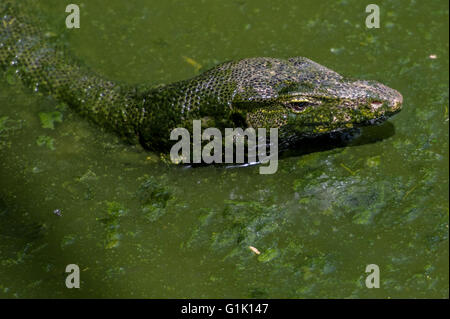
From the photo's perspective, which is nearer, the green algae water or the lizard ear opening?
the green algae water

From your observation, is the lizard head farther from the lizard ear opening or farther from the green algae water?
the green algae water

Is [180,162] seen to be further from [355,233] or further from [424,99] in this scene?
[424,99]

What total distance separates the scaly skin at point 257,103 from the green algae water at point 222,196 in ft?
0.85

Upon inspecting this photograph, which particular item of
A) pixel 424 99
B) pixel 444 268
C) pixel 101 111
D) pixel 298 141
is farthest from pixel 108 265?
pixel 424 99

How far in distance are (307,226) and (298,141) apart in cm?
81

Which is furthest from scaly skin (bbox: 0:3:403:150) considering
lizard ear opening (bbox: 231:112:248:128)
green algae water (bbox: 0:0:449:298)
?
green algae water (bbox: 0:0:449:298)

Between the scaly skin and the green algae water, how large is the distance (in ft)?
0.85

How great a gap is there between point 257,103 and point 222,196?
33.3 inches

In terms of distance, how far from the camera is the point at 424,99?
19.4ft

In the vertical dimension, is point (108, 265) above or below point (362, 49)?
below

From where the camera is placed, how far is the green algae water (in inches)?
192

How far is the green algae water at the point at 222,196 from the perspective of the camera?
4883mm

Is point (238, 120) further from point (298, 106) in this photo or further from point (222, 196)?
point (222, 196)

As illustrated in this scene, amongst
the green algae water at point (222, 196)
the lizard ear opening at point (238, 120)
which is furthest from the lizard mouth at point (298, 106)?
the green algae water at point (222, 196)
